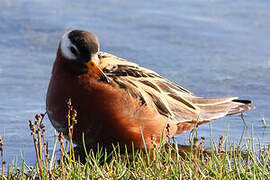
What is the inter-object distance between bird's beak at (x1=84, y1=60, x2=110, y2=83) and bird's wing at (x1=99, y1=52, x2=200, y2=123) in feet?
0.44

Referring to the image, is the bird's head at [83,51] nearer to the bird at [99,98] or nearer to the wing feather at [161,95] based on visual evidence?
the bird at [99,98]

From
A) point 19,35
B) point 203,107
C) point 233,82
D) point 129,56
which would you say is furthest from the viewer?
point 19,35

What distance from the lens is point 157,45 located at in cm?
1098

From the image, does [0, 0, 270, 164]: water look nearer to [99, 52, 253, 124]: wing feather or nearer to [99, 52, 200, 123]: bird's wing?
[99, 52, 253, 124]: wing feather

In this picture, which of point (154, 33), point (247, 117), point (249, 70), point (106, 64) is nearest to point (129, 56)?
point (154, 33)

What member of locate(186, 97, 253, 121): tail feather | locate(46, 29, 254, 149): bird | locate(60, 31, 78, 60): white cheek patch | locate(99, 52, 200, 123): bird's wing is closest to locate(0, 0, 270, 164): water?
locate(186, 97, 253, 121): tail feather

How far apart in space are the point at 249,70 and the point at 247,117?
1915 millimetres

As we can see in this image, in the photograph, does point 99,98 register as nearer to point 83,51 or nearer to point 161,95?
point 83,51

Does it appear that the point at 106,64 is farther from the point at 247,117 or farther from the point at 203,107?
the point at 247,117

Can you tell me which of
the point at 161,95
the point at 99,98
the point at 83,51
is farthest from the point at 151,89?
the point at 83,51

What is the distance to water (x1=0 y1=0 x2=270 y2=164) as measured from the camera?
8586mm

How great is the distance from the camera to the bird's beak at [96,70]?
657 centimetres

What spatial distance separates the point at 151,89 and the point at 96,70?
33.0 inches

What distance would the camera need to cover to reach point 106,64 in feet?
22.8
